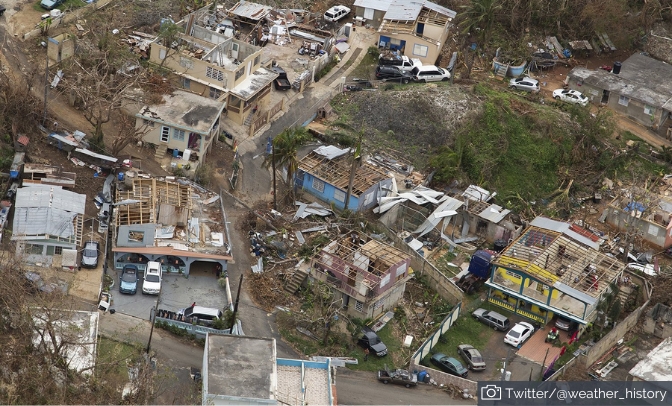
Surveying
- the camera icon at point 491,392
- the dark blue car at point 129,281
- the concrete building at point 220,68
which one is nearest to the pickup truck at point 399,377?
the camera icon at point 491,392

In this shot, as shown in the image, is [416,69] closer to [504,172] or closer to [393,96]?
[393,96]

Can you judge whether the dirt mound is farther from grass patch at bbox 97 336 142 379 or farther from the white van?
grass patch at bbox 97 336 142 379

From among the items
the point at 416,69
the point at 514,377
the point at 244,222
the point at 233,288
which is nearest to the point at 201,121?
the point at 244,222

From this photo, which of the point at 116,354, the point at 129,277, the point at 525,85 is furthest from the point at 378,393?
the point at 525,85

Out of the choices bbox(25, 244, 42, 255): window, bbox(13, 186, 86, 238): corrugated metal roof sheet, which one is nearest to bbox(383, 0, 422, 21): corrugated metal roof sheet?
bbox(13, 186, 86, 238): corrugated metal roof sheet

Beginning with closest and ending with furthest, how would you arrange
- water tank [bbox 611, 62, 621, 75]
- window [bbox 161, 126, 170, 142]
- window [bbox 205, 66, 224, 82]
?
window [bbox 161, 126, 170, 142]
window [bbox 205, 66, 224, 82]
water tank [bbox 611, 62, 621, 75]

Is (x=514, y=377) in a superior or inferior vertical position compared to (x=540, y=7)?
inferior

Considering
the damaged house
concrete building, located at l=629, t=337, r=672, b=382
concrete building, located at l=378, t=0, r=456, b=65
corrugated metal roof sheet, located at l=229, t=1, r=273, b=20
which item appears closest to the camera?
concrete building, located at l=629, t=337, r=672, b=382
